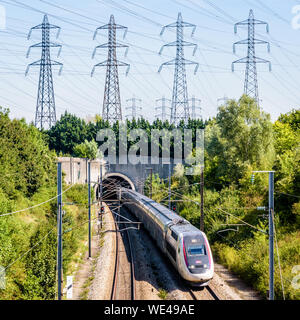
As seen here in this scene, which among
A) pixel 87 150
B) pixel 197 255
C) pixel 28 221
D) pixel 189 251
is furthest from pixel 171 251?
pixel 87 150

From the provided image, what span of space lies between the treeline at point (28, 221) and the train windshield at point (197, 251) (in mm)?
7882

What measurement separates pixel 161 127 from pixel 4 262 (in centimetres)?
5006

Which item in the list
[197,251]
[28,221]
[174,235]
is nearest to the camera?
[197,251]

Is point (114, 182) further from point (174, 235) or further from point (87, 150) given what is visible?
point (174, 235)

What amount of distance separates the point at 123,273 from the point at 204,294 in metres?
6.38

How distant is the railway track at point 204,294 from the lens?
18064mm

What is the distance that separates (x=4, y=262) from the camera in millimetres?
19219

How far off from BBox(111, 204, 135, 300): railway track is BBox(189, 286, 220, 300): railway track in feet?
10.4

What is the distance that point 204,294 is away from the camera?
18.6 meters

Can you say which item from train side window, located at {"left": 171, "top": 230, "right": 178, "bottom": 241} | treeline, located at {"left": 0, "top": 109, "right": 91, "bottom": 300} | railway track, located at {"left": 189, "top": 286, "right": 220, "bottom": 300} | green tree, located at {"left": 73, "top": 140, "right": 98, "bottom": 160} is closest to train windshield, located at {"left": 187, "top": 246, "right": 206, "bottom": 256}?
train side window, located at {"left": 171, "top": 230, "right": 178, "bottom": 241}

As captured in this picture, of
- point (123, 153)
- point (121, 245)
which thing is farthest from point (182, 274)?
point (123, 153)

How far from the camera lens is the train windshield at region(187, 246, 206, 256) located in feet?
61.7
